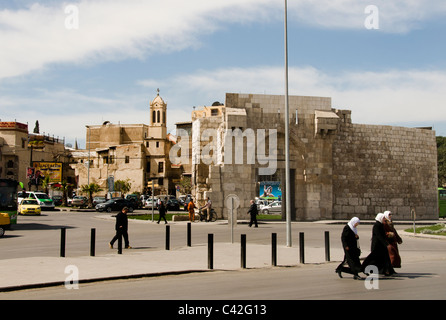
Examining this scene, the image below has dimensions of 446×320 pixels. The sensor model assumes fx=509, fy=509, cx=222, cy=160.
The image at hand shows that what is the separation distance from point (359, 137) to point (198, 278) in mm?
24941

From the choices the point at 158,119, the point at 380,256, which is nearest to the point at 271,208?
the point at 380,256

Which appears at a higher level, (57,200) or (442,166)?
(442,166)

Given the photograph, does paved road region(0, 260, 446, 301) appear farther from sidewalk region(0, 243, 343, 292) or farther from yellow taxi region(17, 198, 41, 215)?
yellow taxi region(17, 198, 41, 215)

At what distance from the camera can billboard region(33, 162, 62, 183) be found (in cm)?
6550

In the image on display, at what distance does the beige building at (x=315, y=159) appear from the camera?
3098cm

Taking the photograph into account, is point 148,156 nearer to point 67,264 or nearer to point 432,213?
point 432,213

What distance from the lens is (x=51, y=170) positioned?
65938 millimetres

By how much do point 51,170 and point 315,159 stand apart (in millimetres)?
43781

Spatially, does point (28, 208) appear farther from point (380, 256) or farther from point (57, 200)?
point (380, 256)

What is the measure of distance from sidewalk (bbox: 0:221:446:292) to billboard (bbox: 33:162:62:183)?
172 ft
